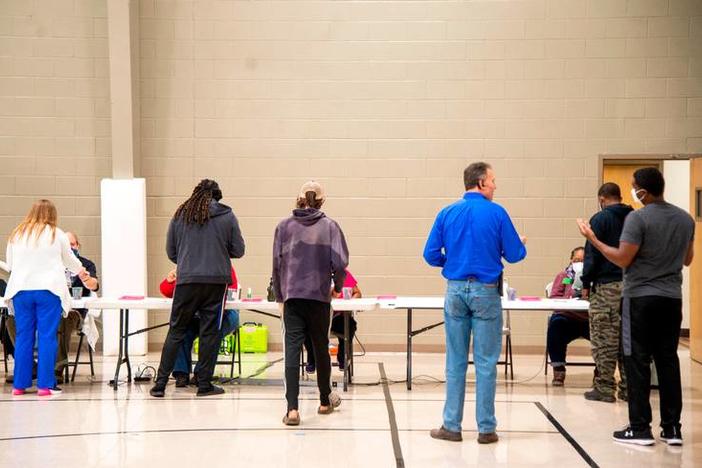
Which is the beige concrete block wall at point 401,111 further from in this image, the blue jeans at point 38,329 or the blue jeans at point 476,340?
the blue jeans at point 476,340

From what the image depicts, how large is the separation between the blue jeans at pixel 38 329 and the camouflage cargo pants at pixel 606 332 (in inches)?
142

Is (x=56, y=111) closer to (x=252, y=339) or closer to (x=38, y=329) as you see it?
(x=252, y=339)

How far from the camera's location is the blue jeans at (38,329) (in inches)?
258

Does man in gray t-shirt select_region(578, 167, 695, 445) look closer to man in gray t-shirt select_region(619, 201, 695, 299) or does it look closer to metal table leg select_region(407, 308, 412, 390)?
man in gray t-shirt select_region(619, 201, 695, 299)

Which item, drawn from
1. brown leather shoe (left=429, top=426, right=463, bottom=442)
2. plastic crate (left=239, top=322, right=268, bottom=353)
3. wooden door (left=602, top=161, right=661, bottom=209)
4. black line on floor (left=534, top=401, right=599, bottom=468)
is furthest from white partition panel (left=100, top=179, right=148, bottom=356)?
wooden door (left=602, top=161, right=661, bottom=209)

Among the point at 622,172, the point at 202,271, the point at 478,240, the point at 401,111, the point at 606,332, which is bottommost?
the point at 606,332

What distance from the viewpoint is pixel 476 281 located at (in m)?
5.01

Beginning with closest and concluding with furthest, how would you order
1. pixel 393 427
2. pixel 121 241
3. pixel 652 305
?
pixel 652 305
pixel 393 427
pixel 121 241

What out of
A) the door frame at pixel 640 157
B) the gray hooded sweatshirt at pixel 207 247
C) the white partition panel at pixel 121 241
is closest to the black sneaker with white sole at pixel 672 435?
the gray hooded sweatshirt at pixel 207 247

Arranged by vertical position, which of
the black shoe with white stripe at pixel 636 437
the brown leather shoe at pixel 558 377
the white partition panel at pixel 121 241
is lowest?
the brown leather shoe at pixel 558 377

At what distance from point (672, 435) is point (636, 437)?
0.19 meters

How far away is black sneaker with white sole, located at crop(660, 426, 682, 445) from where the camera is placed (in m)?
5.06

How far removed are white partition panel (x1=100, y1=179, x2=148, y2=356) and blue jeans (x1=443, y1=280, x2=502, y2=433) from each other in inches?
176

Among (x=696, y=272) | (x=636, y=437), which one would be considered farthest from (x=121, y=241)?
(x=636, y=437)
